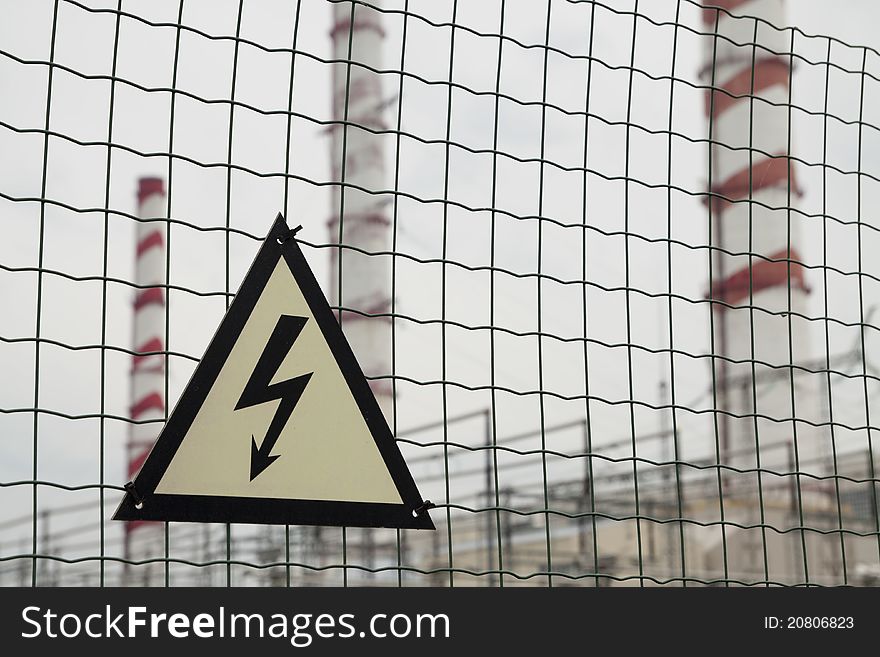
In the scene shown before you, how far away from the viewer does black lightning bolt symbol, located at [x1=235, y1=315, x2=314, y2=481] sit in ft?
3.28

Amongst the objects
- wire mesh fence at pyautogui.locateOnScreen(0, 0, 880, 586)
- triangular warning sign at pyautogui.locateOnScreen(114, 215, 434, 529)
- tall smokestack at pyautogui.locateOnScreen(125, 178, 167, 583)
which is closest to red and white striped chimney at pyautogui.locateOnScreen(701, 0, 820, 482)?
wire mesh fence at pyautogui.locateOnScreen(0, 0, 880, 586)

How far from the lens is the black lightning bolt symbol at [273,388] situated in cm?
100

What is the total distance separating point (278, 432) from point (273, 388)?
4 centimetres

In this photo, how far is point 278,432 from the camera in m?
1.01

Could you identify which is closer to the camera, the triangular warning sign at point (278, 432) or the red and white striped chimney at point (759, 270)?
the triangular warning sign at point (278, 432)

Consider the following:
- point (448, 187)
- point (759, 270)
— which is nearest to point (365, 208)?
point (759, 270)

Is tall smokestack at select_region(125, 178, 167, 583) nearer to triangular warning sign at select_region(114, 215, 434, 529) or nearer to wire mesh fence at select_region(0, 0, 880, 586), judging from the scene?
wire mesh fence at select_region(0, 0, 880, 586)

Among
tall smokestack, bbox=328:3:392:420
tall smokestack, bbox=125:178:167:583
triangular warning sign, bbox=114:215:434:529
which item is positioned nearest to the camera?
triangular warning sign, bbox=114:215:434:529

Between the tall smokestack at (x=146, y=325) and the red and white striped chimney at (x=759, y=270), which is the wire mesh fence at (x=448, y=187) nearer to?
the red and white striped chimney at (x=759, y=270)

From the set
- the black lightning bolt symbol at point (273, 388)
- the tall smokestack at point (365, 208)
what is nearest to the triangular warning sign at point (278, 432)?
the black lightning bolt symbol at point (273, 388)

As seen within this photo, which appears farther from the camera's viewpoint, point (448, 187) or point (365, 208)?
point (365, 208)

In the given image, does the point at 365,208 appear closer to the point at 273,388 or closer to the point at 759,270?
the point at 759,270
